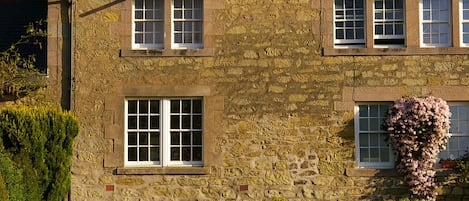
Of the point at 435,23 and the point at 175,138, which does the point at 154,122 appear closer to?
the point at 175,138

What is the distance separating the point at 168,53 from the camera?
15.0 m

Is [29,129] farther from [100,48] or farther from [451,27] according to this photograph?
[451,27]

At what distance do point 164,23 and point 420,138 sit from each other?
228 inches

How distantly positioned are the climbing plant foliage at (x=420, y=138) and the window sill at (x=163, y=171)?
3.97 m

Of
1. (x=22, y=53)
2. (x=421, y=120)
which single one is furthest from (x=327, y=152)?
(x=22, y=53)

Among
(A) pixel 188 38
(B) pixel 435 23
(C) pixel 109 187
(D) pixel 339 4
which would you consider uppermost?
(D) pixel 339 4

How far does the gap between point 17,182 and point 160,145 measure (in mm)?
3302

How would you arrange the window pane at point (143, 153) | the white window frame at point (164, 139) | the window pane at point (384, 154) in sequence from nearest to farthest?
the window pane at point (384, 154) → the white window frame at point (164, 139) → the window pane at point (143, 153)

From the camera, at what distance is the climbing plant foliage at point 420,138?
14.3 m

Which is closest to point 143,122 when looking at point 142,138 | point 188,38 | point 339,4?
point 142,138

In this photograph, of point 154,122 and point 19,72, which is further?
point 154,122

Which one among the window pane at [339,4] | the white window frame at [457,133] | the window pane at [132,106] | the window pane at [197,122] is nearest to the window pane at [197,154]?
the window pane at [197,122]

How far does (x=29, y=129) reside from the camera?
1323 cm

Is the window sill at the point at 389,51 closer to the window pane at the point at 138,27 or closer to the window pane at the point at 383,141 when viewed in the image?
the window pane at the point at 383,141
